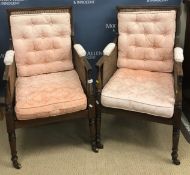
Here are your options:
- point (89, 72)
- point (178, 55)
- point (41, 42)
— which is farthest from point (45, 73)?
point (178, 55)

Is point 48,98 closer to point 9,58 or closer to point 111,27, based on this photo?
point 9,58

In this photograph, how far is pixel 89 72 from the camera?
6.59ft

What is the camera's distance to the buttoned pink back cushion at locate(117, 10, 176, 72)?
2.30m

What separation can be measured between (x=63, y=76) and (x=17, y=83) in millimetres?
350

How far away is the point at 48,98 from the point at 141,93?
631mm

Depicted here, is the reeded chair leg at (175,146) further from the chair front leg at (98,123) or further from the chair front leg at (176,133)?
the chair front leg at (98,123)

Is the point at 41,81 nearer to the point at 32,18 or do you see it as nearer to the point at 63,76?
the point at 63,76

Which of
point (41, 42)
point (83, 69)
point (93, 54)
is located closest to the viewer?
point (83, 69)

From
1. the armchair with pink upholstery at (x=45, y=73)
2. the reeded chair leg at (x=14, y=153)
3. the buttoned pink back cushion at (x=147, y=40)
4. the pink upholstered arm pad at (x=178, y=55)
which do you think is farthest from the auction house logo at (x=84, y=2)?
the reeded chair leg at (x=14, y=153)

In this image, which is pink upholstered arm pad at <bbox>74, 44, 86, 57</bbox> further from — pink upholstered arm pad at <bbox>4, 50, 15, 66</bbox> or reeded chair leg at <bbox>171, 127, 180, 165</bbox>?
reeded chair leg at <bbox>171, 127, 180, 165</bbox>

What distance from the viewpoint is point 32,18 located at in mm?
2318

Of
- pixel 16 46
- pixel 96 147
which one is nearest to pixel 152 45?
pixel 96 147

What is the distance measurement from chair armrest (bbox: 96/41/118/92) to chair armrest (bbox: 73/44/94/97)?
7 centimetres

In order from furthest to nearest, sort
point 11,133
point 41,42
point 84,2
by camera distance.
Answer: point 84,2 < point 41,42 < point 11,133
